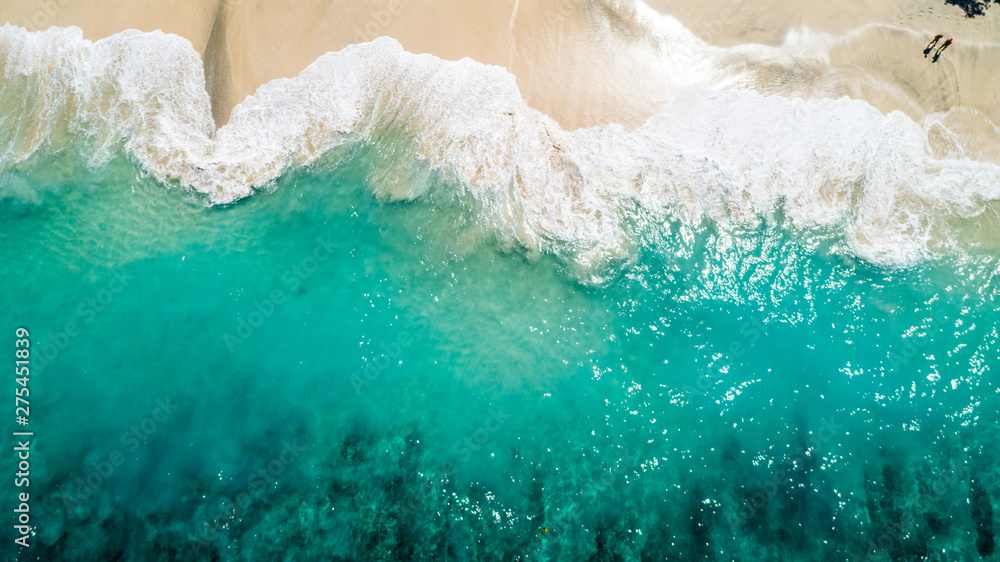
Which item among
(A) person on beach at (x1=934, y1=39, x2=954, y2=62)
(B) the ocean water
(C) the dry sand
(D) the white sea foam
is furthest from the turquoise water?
(A) person on beach at (x1=934, y1=39, x2=954, y2=62)

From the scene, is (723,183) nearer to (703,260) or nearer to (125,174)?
(703,260)

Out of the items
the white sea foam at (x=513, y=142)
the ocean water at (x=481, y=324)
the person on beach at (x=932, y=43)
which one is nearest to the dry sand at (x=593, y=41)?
→ the person on beach at (x=932, y=43)

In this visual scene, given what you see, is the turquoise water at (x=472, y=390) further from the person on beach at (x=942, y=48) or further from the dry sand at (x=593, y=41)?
the person on beach at (x=942, y=48)

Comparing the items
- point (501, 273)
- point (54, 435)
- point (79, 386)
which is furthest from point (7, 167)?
point (501, 273)

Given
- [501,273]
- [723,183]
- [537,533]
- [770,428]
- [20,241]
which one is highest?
[723,183]

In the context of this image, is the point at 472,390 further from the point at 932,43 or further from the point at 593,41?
the point at 932,43

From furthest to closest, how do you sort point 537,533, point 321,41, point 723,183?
point 321,41 < point 723,183 < point 537,533

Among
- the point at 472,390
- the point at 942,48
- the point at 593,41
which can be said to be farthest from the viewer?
the point at 593,41

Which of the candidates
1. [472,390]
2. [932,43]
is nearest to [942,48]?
[932,43]
